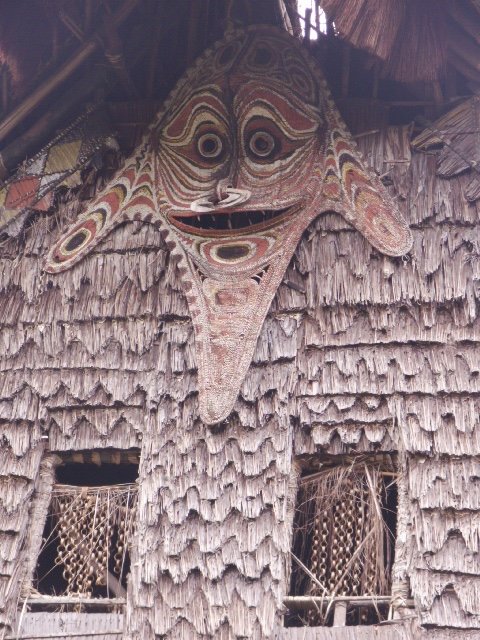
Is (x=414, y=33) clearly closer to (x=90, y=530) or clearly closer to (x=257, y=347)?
(x=257, y=347)

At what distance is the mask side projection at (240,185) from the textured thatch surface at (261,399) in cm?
11

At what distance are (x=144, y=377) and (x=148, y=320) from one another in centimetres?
37

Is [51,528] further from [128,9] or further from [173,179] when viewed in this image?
[128,9]

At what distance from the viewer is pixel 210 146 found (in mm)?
7781

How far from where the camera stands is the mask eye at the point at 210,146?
7.77m

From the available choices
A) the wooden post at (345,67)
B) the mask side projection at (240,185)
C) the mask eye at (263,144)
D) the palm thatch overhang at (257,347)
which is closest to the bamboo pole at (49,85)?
the palm thatch overhang at (257,347)

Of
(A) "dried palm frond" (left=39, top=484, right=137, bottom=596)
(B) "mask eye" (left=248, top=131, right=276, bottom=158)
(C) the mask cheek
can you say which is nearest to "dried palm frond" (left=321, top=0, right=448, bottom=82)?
(B) "mask eye" (left=248, top=131, right=276, bottom=158)

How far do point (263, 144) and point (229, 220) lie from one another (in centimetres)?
51

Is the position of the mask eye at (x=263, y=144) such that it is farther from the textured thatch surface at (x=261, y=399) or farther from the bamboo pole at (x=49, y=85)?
the bamboo pole at (x=49, y=85)

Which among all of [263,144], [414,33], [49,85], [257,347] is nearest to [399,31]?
[414,33]

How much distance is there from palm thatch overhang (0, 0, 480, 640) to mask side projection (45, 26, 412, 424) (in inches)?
4.4

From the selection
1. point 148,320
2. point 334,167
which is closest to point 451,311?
point 334,167

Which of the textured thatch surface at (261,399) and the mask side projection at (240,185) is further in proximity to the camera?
the mask side projection at (240,185)

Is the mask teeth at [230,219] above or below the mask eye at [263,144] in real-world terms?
below
